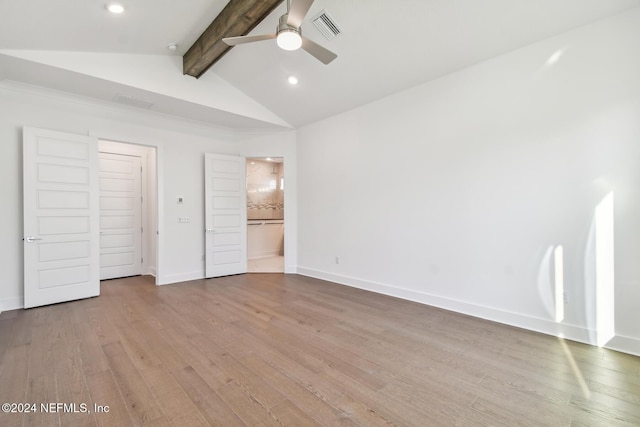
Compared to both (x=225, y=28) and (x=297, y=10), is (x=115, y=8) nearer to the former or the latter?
(x=225, y=28)

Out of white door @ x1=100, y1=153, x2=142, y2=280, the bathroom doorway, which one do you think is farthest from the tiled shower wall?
white door @ x1=100, y1=153, x2=142, y2=280

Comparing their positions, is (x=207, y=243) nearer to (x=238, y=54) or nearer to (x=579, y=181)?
(x=238, y=54)

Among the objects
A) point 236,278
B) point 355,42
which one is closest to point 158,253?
point 236,278

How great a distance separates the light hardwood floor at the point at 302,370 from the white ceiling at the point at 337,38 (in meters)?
3.09

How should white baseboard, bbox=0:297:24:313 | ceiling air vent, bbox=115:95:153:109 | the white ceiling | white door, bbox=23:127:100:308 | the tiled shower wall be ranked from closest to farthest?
the white ceiling < white baseboard, bbox=0:297:24:313 < white door, bbox=23:127:100:308 < ceiling air vent, bbox=115:95:153:109 < the tiled shower wall

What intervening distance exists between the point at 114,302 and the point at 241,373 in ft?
9.66

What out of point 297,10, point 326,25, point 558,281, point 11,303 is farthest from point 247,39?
point 11,303

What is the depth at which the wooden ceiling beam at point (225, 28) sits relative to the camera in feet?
9.89

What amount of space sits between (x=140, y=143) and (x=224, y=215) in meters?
1.89

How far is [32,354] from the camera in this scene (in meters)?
2.64

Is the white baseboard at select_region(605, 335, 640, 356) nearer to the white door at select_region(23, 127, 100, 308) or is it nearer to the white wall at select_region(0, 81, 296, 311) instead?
the white wall at select_region(0, 81, 296, 311)

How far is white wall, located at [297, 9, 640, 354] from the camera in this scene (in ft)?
8.87

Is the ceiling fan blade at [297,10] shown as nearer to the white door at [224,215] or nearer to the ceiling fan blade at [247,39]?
the ceiling fan blade at [247,39]

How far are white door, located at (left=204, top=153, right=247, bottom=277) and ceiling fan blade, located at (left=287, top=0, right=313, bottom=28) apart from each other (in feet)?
12.4
